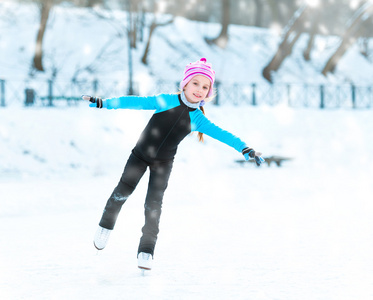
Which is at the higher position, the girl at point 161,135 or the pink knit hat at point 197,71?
the pink knit hat at point 197,71

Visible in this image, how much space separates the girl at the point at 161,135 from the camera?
12.3ft

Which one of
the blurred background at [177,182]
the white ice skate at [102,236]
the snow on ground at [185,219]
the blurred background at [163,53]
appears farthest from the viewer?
the blurred background at [163,53]

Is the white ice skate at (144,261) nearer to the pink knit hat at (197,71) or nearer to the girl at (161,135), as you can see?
the girl at (161,135)

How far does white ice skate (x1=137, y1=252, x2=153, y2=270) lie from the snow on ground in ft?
0.24

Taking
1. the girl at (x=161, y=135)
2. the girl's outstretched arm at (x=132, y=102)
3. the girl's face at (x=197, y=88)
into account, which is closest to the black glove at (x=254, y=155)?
the girl at (x=161, y=135)

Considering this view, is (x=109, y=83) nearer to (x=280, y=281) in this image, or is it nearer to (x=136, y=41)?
(x=136, y=41)

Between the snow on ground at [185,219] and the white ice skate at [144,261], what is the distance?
7 cm

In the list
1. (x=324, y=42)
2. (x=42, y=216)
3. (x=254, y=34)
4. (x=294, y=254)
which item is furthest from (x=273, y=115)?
(x=324, y=42)

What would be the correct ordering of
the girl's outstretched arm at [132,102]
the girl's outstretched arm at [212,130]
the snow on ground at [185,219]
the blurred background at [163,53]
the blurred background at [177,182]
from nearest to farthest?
the snow on ground at [185,219], the blurred background at [177,182], the girl's outstretched arm at [132,102], the girl's outstretched arm at [212,130], the blurred background at [163,53]

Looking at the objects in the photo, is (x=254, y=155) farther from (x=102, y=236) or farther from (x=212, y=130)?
(x=102, y=236)

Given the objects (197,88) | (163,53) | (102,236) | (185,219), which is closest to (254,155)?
(197,88)

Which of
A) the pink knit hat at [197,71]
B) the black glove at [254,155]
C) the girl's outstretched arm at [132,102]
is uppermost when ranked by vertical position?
the pink knit hat at [197,71]

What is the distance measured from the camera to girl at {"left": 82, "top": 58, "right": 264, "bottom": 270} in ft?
12.3

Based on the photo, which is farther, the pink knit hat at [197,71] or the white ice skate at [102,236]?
the white ice skate at [102,236]
